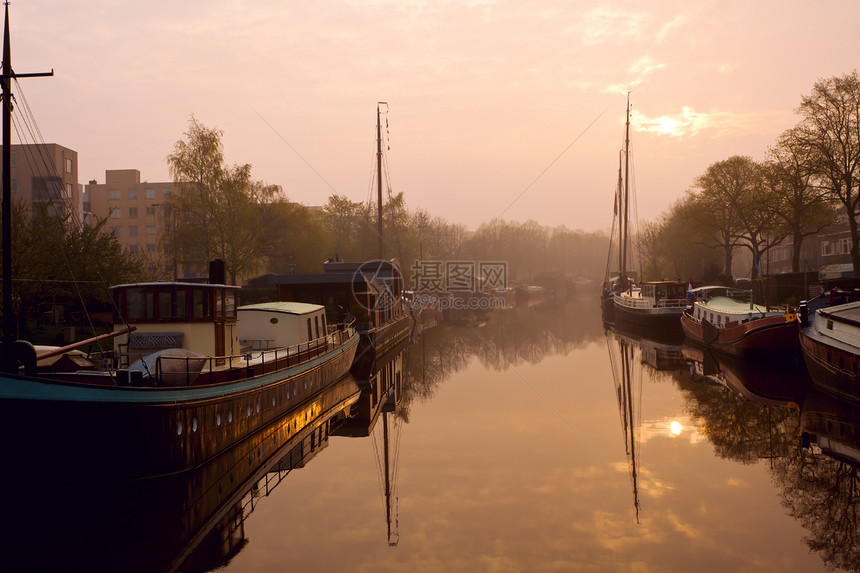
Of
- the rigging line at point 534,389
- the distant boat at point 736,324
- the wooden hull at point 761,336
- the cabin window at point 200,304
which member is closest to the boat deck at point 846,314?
the distant boat at point 736,324

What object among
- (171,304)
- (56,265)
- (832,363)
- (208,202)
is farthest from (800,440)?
(208,202)

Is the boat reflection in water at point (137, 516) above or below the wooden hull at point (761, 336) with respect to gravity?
below

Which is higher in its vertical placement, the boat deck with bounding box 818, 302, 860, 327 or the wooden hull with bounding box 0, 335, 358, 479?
the boat deck with bounding box 818, 302, 860, 327

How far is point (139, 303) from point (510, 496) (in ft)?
35.4

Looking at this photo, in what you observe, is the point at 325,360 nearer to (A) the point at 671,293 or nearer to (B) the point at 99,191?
(A) the point at 671,293

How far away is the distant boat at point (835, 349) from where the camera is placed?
71.1 ft

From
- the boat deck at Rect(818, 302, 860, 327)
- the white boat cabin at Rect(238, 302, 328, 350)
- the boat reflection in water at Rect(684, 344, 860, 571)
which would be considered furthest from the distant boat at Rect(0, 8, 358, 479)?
the boat deck at Rect(818, 302, 860, 327)

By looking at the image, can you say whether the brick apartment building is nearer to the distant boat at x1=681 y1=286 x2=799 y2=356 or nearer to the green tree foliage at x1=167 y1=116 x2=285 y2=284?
the green tree foliage at x1=167 y1=116 x2=285 y2=284

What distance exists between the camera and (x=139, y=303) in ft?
60.2

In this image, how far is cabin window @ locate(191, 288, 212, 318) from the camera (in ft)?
61.2

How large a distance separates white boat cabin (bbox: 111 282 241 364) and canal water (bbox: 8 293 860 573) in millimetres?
3427

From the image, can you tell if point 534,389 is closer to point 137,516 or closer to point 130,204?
point 137,516

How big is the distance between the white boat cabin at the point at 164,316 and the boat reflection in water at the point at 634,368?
11452 millimetres

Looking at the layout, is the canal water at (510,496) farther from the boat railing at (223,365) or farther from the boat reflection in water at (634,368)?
the boat railing at (223,365)
